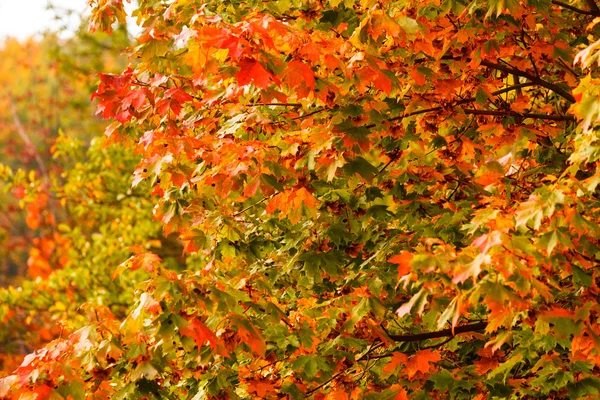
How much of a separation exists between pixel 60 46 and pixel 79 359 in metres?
12.5

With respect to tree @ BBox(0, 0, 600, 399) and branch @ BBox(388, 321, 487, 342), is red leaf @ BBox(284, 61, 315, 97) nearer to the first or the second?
tree @ BBox(0, 0, 600, 399)

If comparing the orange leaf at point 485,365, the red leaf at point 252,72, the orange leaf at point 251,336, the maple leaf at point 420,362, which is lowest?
the orange leaf at point 485,365

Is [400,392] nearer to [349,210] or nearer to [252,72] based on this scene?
[349,210]

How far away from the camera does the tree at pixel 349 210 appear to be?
3193 millimetres

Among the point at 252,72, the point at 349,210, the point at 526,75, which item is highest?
the point at 252,72

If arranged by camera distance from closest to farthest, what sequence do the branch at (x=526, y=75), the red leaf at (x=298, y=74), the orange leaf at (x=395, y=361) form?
1. the red leaf at (x=298, y=74)
2. the orange leaf at (x=395, y=361)
3. the branch at (x=526, y=75)

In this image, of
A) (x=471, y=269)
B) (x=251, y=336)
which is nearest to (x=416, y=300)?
(x=471, y=269)

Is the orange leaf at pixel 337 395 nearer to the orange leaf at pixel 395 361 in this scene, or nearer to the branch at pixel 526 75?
the orange leaf at pixel 395 361

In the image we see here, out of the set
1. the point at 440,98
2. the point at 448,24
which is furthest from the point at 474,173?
the point at 448,24

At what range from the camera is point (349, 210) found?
441 cm

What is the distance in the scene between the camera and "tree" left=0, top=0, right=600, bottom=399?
3.19 meters

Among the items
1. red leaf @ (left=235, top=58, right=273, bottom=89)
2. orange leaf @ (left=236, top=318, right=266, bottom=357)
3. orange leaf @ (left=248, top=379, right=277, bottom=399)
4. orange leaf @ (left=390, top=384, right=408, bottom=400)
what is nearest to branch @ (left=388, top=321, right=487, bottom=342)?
orange leaf @ (left=390, top=384, right=408, bottom=400)

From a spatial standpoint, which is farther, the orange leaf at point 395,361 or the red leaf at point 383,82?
the orange leaf at point 395,361

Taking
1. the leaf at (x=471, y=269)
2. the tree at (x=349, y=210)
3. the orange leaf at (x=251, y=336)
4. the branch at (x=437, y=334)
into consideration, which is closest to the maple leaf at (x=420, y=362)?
the tree at (x=349, y=210)
